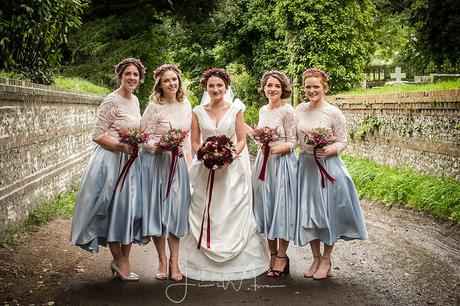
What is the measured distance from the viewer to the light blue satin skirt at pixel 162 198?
6395 mm

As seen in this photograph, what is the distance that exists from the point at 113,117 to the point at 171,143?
32.5 inches

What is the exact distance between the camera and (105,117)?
6488 millimetres

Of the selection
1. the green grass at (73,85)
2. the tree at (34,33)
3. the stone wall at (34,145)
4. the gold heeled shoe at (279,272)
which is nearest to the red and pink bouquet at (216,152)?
the gold heeled shoe at (279,272)

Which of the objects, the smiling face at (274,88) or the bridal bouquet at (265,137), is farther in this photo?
the smiling face at (274,88)

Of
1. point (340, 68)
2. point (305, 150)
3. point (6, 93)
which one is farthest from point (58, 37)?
point (340, 68)

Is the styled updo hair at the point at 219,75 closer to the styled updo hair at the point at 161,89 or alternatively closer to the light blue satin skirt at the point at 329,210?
the styled updo hair at the point at 161,89

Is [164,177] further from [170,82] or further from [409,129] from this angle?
[409,129]

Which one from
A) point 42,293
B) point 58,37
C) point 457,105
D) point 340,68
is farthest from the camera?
point 340,68

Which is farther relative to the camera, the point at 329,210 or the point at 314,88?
the point at 314,88

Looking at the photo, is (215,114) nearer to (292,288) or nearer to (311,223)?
(311,223)

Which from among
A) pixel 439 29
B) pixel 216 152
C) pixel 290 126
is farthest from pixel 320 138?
pixel 439 29

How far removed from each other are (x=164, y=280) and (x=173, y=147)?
1.59m

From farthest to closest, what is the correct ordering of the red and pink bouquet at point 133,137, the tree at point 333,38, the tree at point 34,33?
the tree at point 333,38 < the tree at point 34,33 < the red and pink bouquet at point 133,137

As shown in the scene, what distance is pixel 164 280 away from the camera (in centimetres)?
644
